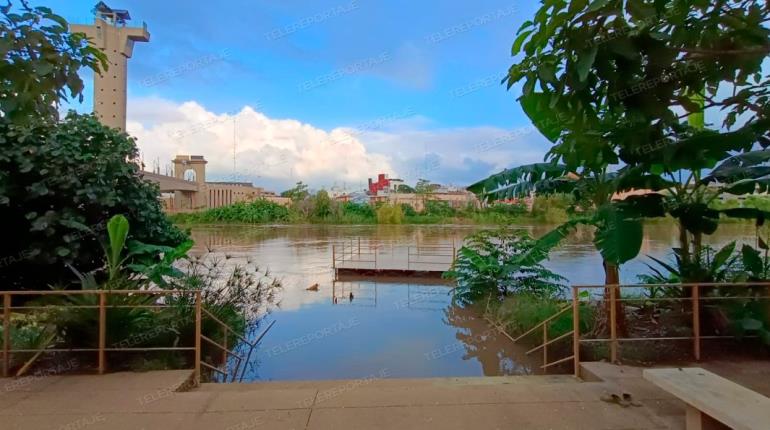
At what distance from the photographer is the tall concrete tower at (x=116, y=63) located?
22.2 metres

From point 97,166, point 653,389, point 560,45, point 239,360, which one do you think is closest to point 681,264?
point 653,389

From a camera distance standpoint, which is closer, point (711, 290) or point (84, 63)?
point (84, 63)

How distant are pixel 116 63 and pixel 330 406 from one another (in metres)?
24.0

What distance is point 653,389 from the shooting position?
10.2ft

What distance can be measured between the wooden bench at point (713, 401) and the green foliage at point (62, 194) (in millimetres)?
6169

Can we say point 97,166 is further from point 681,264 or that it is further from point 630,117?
point 681,264

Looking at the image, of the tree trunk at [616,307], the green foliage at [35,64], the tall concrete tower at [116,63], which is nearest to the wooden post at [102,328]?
the green foliage at [35,64]

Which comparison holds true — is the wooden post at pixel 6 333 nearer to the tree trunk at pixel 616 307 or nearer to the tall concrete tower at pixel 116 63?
the tree trunk at pixel 616 307

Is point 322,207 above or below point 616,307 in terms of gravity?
above

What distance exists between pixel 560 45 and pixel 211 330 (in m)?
4.84

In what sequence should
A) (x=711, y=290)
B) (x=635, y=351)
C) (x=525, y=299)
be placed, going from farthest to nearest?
(x=525, y=299), (x=711, y=290), (x=635, y=351)

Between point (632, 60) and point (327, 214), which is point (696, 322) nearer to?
point (632, 60)

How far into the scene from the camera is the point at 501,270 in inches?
320

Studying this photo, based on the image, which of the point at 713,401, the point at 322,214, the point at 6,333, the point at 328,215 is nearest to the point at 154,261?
the point at 6,333
